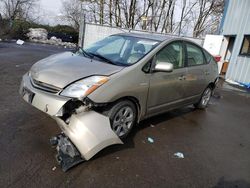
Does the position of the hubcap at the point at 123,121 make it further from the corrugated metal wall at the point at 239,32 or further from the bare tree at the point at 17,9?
the bare tree at the point at 17,9

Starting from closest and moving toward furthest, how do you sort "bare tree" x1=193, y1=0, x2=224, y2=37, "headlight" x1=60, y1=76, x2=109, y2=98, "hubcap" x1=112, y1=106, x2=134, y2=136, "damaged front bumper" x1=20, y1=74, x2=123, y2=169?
"damaged front bumper" x1=20, y1=74, x2=123, y2=169 < "headlight" x1=60, y1=76, x2=109, y2=98 < "hubcap" x1=112, y1=106, x2=134, y2=136 < "bare tree" x1=193, y1=0, x2=224, y2=37

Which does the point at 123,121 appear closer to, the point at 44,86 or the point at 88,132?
the point at 88,132

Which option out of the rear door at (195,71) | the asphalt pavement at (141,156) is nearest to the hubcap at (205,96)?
the rear door at (195,71)

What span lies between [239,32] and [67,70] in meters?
10.5

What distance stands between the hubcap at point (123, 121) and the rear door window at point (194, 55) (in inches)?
73.2

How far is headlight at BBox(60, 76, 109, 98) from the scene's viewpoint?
279 centimetres

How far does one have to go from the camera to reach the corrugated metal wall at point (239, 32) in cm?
1024

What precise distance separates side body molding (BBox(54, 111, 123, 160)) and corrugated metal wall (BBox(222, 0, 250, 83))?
9378 millimetres

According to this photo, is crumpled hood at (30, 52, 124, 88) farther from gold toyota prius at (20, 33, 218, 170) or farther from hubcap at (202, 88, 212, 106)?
hubcap at (202, 88, 212, 106)

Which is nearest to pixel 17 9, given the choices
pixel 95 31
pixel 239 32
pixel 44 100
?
pixel 95 31

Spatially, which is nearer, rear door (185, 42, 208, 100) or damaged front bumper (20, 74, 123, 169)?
damaged front bumper (20, 74, 123, 169)

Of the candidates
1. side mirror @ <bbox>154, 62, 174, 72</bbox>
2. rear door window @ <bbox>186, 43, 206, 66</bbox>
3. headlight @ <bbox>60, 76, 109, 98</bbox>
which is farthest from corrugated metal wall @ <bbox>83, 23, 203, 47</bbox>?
headlight @ <bbox>60, 76, 109, 98</bbox>

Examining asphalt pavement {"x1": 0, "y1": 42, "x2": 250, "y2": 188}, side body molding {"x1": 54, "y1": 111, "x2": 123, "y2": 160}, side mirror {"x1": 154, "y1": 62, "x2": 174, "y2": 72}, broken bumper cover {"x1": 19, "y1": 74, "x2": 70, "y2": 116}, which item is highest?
side mirror {"x1": 154, "y1": 62, "x2": 174, "y2": 72}

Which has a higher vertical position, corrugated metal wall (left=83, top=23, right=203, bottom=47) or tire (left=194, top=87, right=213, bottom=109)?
corrugated metal wall (left=83, top=23, right=203, bottom=47)
